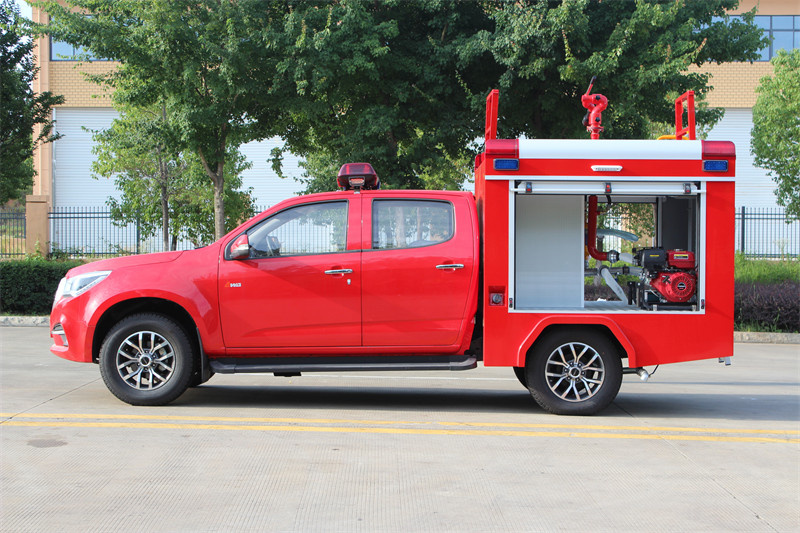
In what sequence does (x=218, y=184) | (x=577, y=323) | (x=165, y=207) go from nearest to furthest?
(x=577, y=323) < (x=218, y=184) < (x=165, y=207)

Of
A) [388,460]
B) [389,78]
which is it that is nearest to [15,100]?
[389,78]

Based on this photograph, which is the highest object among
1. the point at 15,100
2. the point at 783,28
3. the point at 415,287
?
the point at 783,28

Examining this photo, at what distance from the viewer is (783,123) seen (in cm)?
2502

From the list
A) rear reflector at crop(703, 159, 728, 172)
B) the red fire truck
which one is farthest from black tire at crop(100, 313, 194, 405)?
rear reflector at crop(703, 159, 728, 172)

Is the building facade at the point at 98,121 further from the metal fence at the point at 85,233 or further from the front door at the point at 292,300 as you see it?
the front door at the point at 292,300

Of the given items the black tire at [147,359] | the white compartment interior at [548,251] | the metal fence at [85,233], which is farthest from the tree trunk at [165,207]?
the white compartment interior at [548,251]

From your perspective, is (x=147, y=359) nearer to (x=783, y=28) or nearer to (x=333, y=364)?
(x=333, y=364)

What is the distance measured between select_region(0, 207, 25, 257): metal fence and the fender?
789 inches

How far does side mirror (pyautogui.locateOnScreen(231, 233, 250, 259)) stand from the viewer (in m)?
7.39

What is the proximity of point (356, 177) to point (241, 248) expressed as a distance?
130 centimetres

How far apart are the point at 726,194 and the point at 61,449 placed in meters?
6.11

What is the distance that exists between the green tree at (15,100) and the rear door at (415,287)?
1380 cm

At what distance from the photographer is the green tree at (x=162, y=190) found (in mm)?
22906

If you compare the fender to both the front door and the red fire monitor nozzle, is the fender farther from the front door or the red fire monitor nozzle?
the red fire monitor nozzle
